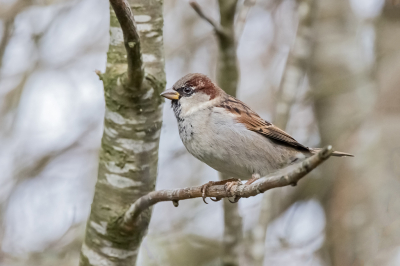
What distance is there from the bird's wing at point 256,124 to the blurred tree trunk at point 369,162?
1.63m

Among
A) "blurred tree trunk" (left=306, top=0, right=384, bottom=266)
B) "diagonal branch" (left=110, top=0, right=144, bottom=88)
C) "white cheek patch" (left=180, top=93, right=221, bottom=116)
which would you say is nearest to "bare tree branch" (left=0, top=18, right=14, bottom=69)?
"white cheek patch" (left=180, top=93, right=221, bottom=116)

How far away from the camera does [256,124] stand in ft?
11.0

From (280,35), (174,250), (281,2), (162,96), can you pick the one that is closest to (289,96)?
(162,96)

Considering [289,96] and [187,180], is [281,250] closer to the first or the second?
[187,180]

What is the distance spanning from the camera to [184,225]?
4719 millimetres

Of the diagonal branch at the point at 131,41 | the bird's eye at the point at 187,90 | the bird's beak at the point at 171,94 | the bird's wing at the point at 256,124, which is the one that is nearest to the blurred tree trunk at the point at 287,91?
the bird's wing at the point at 256,124

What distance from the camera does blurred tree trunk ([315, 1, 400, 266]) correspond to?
14.2 feet

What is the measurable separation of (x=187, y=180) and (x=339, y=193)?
1927 mm

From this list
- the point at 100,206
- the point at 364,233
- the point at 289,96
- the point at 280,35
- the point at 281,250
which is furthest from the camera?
the point at 280,35

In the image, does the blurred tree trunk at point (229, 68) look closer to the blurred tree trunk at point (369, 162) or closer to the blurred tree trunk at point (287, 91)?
the blurred tree trunk at point (287, 91)

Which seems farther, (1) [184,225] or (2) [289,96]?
(1) [184,225]

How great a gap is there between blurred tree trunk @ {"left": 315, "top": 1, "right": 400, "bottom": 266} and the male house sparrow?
1.58 metres

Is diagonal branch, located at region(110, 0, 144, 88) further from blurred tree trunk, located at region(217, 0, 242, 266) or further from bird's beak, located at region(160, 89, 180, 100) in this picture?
blurred tree trunk, located at region(217, 0, 242, 266)

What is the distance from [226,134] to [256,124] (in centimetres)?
41
